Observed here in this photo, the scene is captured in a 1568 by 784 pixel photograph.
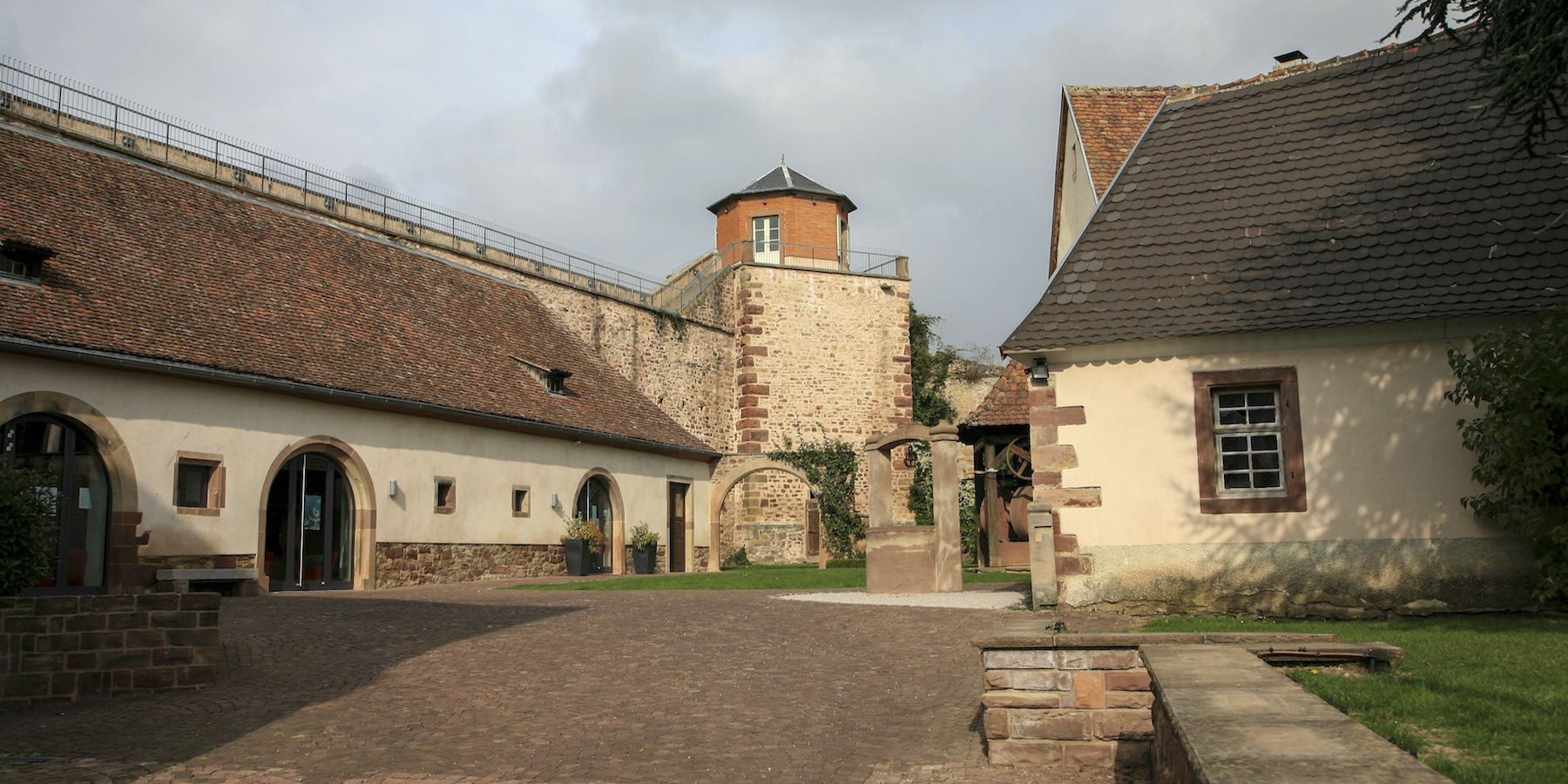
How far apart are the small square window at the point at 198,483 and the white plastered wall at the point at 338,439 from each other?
0.09 m

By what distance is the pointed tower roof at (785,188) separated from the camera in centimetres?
3533

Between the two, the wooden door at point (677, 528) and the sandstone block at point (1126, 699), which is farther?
the wooden door at point (677, 528)

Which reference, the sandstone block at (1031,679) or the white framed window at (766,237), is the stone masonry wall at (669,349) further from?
the sandstone block at (1031,679)

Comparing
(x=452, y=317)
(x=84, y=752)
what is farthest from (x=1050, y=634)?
(x=452, y=317)

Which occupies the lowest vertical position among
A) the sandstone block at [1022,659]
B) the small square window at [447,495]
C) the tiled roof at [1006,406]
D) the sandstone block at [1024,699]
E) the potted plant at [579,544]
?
the sandstone block at [1024,699]

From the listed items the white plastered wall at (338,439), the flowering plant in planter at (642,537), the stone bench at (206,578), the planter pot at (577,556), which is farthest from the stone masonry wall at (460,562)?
the stone bench at (206,578)

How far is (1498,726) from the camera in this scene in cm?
491

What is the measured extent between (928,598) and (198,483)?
372 inches

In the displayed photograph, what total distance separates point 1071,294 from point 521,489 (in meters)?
12.1

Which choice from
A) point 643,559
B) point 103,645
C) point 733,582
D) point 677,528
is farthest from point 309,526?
point 677,528

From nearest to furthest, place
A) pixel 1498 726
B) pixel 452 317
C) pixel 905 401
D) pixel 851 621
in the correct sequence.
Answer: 1. pixel 1498 726
2. pixel 851 621
3. pixel 452 317
4. pixel 905 401

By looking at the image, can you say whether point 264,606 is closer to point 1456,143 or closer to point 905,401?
point 1456,143

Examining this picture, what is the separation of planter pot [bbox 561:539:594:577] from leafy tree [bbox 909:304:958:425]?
16.5 m

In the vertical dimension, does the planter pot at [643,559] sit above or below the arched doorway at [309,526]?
below
